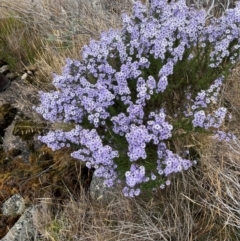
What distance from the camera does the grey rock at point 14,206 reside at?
2.64m

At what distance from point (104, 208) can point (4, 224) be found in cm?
67

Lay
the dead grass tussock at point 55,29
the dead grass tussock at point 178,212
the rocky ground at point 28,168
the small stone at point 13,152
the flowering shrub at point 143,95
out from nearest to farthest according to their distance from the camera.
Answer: the flowering shrub at point 143,95
the dead grass tussock at point 178,212
the rocky ground at point 28,168
the small stone at point 13,152
the dead grass tussock at point 55,29

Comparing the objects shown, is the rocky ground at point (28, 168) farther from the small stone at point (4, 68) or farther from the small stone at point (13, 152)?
the small stone at point (4, 68)

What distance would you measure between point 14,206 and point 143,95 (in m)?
1.21

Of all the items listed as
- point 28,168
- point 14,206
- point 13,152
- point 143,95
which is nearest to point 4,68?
point 13,152

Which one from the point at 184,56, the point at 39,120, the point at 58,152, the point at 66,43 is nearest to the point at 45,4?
the point at 66,43

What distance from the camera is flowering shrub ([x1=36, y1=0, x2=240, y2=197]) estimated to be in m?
2.00

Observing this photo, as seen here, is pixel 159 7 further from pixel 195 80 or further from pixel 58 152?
pixel 58 152

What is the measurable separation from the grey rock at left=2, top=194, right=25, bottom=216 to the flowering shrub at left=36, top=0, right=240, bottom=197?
62 centimetres

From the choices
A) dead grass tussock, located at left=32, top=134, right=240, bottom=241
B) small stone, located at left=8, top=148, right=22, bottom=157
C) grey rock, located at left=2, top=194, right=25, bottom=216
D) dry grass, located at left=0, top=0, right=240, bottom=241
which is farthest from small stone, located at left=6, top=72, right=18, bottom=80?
dead grass tussock, located at left=32, top=134, right=240, bottom=241

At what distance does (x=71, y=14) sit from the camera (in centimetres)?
387

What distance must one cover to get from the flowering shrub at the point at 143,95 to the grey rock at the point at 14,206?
616mm

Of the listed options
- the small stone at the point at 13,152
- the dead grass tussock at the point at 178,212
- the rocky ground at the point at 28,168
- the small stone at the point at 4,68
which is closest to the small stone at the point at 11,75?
the small stone at the point at 4,68

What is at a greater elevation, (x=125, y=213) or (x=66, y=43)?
(x=66, y=43)
